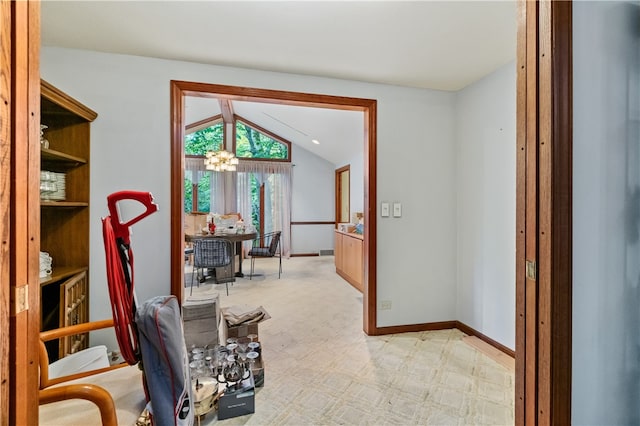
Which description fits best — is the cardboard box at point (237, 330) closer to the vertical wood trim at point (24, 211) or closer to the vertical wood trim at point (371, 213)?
the vertical wood trim at point (371, 213)

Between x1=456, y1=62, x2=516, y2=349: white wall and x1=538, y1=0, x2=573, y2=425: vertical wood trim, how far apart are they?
5.76 feet

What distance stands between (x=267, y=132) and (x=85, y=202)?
5.74 m

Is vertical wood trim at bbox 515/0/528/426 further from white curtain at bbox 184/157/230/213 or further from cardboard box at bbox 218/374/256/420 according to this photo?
white curtain at bbox 184/157/230/213

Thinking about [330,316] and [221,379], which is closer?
[221,379]

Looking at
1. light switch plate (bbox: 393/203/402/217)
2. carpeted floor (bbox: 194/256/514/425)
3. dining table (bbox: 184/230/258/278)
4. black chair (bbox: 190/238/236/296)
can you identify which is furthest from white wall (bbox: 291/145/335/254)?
light switch plate (bbox: 393/203/402/217)

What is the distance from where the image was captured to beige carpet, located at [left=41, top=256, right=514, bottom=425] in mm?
1757

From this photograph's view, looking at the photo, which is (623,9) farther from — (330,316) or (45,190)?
(330,316)

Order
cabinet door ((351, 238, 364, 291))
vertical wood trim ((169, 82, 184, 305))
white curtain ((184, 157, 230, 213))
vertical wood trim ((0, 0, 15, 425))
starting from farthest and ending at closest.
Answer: white curtain ((184, 157, 230, 213)), cabinet door ((351, 238, 364, 291)), vertical wood trim ((169, 82, 184, 305)), vertical wood trim ((0, 0, 15, 425))

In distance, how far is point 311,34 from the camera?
79.7 inches

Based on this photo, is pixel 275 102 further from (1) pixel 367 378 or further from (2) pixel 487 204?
(1) pixel 367 378

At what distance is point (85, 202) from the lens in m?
2.22

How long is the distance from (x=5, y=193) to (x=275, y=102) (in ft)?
7.62

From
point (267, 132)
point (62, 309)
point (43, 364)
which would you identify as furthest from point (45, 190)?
point (267, 132)

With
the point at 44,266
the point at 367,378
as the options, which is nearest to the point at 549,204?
the point at 367,378
